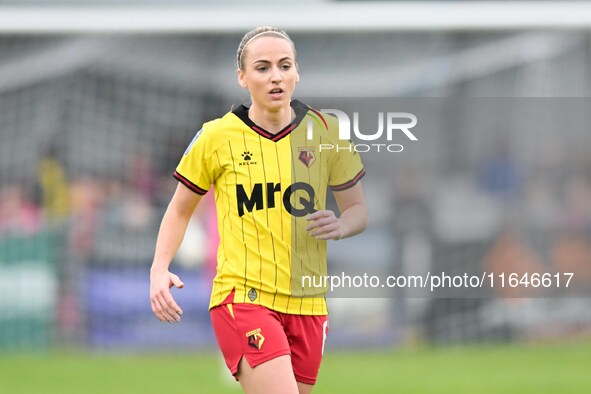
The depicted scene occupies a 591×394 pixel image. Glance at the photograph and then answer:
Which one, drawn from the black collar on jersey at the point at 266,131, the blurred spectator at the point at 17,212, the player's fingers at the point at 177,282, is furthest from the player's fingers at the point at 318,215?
the blurred spectator at the point at 17,212

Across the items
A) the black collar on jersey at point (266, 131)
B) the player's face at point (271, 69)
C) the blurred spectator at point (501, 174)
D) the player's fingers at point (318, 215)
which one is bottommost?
the player's fingers at point (318, 215)

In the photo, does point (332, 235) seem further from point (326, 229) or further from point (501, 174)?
point (501, 174)

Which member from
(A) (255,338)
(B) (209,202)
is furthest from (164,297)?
(B) (209,202)

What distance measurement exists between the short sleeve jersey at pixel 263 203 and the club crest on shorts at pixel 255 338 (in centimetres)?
13

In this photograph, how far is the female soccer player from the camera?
515 centimetres

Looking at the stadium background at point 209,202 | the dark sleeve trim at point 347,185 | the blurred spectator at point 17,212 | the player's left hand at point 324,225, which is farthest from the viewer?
the blurred spectator at point 17,212

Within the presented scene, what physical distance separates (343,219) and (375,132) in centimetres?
70

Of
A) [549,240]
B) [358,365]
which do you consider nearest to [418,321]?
[358,365]

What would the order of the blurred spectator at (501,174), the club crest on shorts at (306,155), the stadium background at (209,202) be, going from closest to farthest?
the club crest on shorts at (306,155) → the stadium background at (209,202) → the blurred spectator at (501,174)

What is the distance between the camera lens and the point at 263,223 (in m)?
5.21

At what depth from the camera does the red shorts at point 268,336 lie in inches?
201

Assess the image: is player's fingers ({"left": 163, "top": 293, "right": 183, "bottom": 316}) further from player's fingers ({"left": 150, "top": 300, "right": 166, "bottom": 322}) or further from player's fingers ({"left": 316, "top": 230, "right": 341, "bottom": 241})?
player's fingers ({"left": 316, "top": 230, "right": 341, "bottom": 241})

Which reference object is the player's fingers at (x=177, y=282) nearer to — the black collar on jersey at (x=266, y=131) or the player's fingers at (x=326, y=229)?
the player's fingers at (x=326, y=229)

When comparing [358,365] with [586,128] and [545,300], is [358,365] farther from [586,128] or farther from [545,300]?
[586,128]
